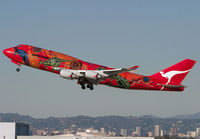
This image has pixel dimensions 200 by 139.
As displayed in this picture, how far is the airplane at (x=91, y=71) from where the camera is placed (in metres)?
72.8

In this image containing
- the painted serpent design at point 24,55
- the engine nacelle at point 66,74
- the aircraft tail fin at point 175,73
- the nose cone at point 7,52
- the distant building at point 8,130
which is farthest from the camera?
the distant building at point 8,130

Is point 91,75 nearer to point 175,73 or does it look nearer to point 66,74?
point 66,74

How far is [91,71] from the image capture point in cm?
7275

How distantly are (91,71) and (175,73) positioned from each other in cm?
1728

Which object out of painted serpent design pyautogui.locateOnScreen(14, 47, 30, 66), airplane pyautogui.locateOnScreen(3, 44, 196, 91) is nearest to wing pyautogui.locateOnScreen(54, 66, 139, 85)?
airplane pyautogui.locateOnScreen(3, 44, 196, 91)

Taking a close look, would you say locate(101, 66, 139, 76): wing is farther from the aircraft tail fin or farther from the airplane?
the aircraft tail fin

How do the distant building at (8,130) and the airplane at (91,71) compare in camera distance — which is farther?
the distant building at (8,130)

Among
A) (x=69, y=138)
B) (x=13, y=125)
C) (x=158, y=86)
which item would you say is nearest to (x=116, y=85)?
(x=158, y=86)

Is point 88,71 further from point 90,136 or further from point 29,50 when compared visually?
point 90,136

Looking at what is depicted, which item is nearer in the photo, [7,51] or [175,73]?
[7,51]

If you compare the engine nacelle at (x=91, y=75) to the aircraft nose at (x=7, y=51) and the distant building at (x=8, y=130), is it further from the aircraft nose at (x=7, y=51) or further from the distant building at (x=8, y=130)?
the distant building at (x=8, y=130)

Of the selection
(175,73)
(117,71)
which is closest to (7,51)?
Result: (117,71)

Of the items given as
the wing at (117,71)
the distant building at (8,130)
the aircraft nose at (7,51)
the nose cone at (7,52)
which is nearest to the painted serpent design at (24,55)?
the nose cone at (7,52)

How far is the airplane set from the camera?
7281 centimetres
